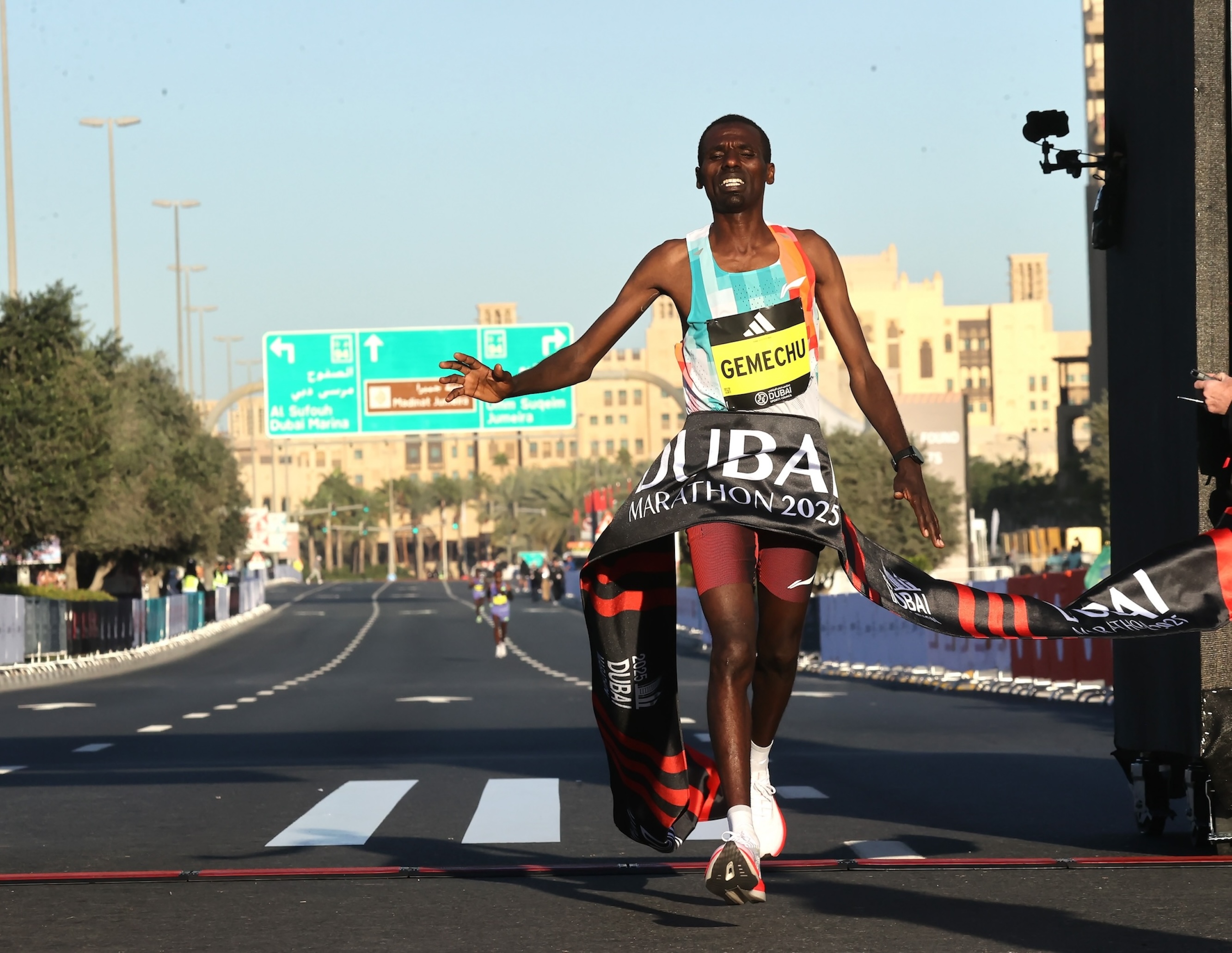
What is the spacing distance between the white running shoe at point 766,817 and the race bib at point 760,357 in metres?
1.04

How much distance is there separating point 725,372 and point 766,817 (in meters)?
1.22

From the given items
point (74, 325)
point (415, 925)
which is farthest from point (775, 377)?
point (74, 325)

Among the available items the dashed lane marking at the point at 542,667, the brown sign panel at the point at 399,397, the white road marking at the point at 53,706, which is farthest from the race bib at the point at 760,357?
the brown sign panel at the point at 399,397

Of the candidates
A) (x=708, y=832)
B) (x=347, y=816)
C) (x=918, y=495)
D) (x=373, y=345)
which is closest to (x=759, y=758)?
(x=918, y=495)

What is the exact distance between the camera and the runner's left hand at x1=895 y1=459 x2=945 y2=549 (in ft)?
18.3

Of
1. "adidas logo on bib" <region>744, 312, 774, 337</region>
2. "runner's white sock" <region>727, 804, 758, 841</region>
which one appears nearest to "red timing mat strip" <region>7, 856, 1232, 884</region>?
"runner's white sock" <region>727, 804, 758, 841</region>

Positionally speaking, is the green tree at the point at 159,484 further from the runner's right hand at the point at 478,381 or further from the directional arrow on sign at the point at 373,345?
the runner's right hand at the point at 478,381

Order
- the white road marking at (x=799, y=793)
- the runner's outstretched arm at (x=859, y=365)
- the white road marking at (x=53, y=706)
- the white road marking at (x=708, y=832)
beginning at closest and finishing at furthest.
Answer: the runner's outstretched arm at (x=859, y=365), the white road marking at (x=708, y=832), the white road marking at (x=799, y=793), the white road marking at (x=53, y=706)

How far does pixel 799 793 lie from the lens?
9594 millimetres

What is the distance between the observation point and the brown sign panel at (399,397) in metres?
49.2

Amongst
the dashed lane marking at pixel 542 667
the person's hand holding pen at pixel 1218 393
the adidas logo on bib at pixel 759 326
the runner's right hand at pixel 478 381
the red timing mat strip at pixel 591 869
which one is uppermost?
the adidas logo on bib at pixel 759 326

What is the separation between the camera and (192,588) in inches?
2315

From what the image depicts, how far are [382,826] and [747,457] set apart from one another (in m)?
3.20

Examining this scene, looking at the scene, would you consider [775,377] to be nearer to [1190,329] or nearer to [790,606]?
[790,606]
